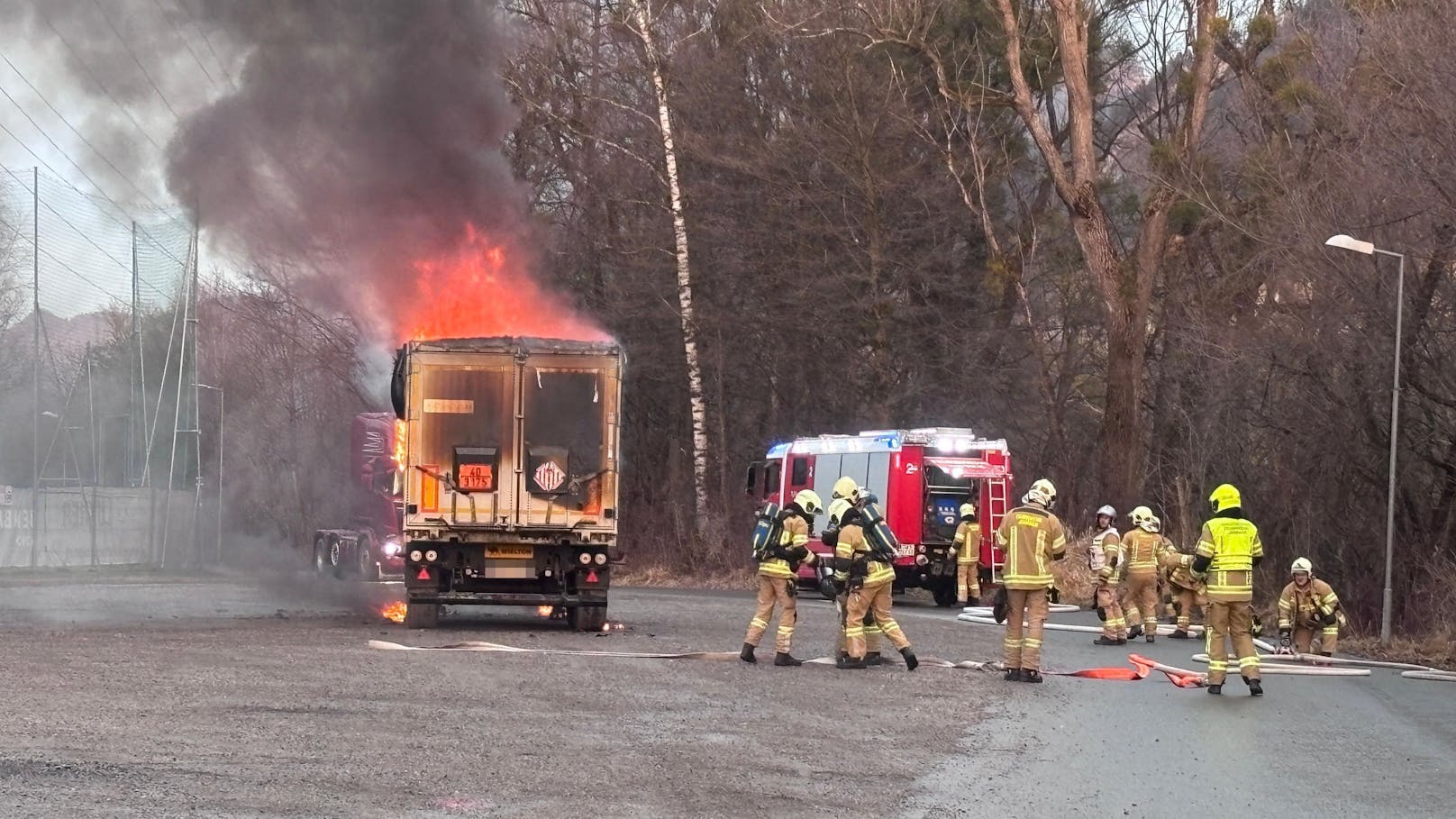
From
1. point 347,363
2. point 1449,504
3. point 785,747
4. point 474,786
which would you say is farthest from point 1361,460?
point 347,363

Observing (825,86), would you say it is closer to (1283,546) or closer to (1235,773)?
(1283,546)

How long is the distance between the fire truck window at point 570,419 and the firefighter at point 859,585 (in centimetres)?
418

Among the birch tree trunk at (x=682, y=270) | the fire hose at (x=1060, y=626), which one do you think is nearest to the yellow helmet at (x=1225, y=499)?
the fire hose at (x=1060, y=626)

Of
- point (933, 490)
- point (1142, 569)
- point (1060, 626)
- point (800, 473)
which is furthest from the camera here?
point (800, 473)

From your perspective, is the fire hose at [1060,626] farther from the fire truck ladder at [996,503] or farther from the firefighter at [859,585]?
the firefighter at [859,585]

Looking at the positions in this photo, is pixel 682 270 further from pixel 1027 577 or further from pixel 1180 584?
pixel 1027 577

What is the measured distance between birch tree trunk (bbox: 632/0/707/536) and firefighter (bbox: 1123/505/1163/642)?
16.9 m

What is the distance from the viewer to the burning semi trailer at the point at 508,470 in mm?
19906

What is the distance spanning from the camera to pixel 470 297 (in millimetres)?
24359

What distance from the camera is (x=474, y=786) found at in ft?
29.9

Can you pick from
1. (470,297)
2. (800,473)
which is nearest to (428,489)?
(470,297)

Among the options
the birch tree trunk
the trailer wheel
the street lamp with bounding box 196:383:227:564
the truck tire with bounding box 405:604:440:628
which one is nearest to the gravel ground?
the truck tire with bounding box 405:604:440:628

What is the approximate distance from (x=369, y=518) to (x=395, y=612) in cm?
1195

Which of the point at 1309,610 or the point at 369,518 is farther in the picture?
the point at 369,518
